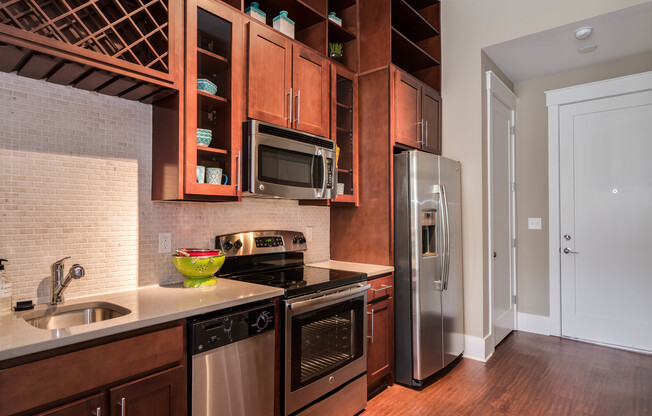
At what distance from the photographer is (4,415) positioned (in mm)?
1076

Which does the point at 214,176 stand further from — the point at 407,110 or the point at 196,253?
the point at 407,110

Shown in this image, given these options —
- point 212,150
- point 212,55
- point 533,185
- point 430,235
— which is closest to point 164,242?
point 212,150

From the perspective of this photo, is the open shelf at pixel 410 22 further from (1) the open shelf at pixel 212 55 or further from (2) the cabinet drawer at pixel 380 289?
(2) the cabinet drawer at pixel 380 289

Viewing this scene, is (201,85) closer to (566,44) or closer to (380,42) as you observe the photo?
(380,42)

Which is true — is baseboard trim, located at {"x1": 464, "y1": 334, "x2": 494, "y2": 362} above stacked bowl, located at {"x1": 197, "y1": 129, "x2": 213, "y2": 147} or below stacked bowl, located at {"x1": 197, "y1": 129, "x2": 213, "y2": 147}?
below

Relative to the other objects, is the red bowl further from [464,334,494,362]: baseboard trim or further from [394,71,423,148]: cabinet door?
[464,334,494,362]: baseboard trim

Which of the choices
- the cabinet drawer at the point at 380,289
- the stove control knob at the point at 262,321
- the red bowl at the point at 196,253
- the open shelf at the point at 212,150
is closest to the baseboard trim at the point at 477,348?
the cabinet drawer at the point at 380,289

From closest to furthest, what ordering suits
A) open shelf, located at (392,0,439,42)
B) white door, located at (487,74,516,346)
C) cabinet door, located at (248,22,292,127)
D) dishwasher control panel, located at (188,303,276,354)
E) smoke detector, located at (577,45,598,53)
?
dishwasher control panel, located at (188,303,276,354)
cabinet door, located at (248,22,292,127)
open shelf, located at (392,0,439,42)
smoke detector, located at (577,45,598,53)
white door, located at (487,74,516,346)

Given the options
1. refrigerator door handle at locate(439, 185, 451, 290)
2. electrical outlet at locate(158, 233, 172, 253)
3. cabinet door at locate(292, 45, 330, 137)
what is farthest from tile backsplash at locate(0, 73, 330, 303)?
refrigerator door handle at locate(439, 185, 451, 290)

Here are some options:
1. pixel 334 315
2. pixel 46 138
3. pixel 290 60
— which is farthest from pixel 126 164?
pixel 334 315

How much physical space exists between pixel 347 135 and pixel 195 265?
157cm

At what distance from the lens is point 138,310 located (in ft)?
4.94

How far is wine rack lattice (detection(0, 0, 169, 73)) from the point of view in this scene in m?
1.52

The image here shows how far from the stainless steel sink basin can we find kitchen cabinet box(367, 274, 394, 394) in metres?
1.53
